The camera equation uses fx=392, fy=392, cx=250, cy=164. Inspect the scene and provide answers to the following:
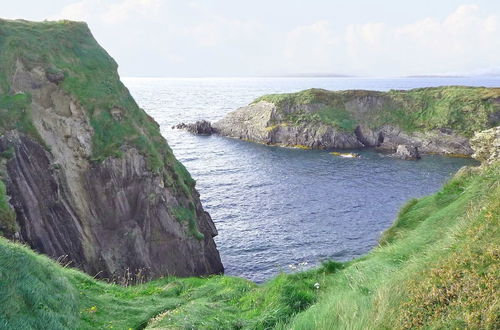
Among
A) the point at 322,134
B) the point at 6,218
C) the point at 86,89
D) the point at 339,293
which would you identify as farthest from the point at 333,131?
the point at 339,293

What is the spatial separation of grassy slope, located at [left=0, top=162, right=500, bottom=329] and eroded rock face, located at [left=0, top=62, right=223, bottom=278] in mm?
12247

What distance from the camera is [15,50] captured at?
33.6 m

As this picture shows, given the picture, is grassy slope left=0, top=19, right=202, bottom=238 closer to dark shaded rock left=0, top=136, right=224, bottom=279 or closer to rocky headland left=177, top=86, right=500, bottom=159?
dark shaded rock left=0, top=136, right=224, bottom=279

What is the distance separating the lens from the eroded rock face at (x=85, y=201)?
28.3 meters

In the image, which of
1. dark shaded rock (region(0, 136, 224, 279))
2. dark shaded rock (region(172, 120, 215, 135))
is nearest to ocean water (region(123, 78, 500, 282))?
dark shaded rock (region(0, 136, 224, 279))

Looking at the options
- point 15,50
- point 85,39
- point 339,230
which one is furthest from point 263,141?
point 15,50

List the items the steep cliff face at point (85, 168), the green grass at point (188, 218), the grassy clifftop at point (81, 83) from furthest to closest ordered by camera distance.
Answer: the green grass at point (188, 218)
the grassy clifftop at point (81, 83)
the steep cliff face at point (85, 168)

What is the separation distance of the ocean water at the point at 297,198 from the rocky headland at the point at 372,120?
339 inches

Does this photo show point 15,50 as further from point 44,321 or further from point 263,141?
point 263,141

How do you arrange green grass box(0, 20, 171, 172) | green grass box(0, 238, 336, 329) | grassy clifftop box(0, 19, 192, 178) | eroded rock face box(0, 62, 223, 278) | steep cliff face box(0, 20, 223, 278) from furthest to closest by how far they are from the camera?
green grass box(0, 20, 171, 172) → grassy clifftop box(0, 19, 192, 178) → steep cliff face box(0, 20, 223, 278) → eroded rock face box(0, 62, 223, 278) → green grass box(0, 238, 336, 329)

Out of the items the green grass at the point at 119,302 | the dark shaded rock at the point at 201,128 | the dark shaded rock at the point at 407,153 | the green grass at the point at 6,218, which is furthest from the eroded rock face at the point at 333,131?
the green grass at the point at 119,302

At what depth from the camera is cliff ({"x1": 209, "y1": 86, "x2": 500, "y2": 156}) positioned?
100875 mm

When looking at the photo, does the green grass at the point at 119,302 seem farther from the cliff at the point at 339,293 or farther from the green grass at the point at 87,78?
the green grass at the point at 87,78

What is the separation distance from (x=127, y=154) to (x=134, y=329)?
22107 mm
